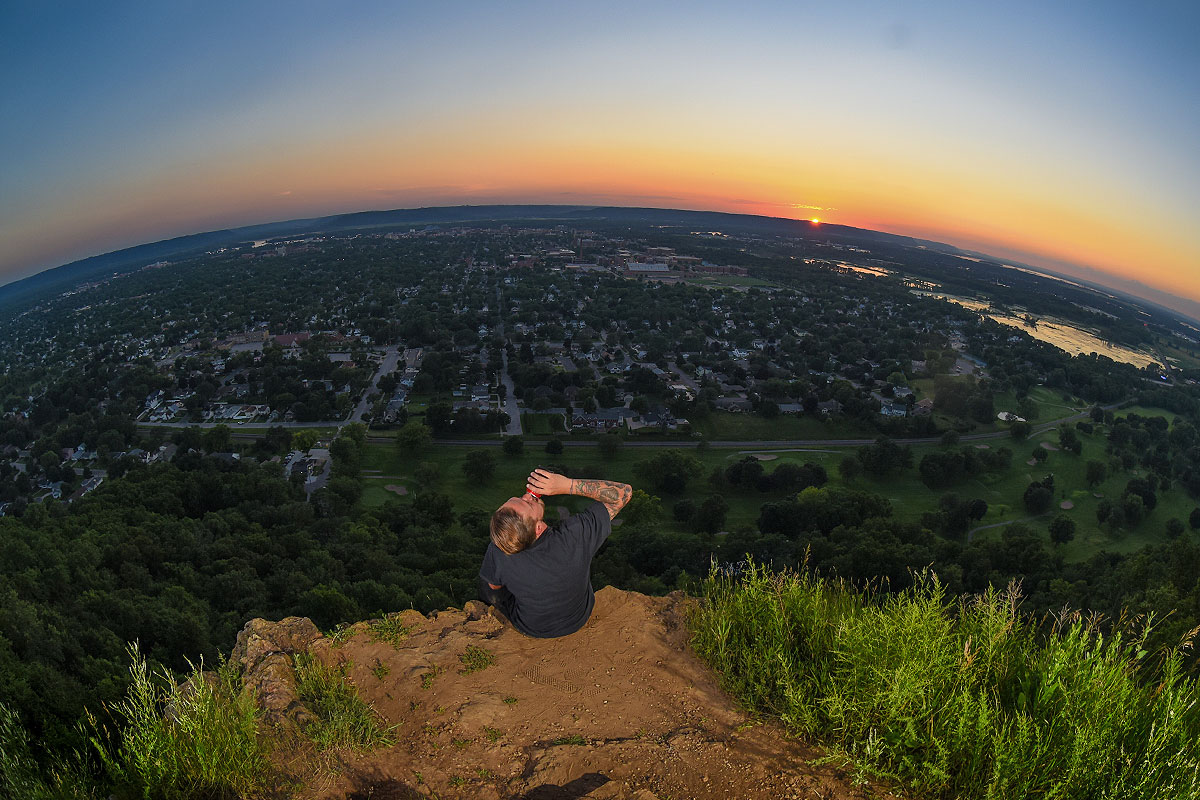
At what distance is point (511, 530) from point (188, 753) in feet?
7.91

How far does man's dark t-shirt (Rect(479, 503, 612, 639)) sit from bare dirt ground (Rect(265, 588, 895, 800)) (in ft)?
1.82

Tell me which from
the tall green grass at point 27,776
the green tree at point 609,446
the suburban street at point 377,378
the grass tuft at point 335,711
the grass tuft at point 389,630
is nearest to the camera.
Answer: the tall green grass at point 27,776

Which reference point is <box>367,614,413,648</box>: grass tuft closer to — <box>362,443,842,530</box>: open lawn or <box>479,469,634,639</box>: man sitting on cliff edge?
<box>479,469,634,639</box>: man sitting on cliff edge

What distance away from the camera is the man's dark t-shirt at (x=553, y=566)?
4.64m

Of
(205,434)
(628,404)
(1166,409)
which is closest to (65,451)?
(205,434)

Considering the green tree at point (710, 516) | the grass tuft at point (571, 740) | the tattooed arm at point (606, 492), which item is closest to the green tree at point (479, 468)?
the green tree at point (710, 516)

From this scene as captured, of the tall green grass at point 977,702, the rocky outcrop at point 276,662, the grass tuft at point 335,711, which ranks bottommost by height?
the rocky outcrop at point 276,662

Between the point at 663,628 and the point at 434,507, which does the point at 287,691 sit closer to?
the point at 663,628

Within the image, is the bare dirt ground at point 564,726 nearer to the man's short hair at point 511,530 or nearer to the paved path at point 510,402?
the man's short hair at point 511,530

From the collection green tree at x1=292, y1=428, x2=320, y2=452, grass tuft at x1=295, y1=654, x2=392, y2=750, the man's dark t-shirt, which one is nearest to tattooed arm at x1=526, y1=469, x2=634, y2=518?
the man's dark t-shirt

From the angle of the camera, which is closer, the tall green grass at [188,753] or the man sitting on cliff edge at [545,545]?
the tall green grass at [188,753]

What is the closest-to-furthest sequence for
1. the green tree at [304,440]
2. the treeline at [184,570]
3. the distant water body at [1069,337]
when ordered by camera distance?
the treeline at [184,570] → the green tree at [304,440] → the distant water body at [1069,337]

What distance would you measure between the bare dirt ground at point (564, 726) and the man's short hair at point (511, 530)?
126cm

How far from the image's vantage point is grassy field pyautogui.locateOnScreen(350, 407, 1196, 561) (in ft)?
105
